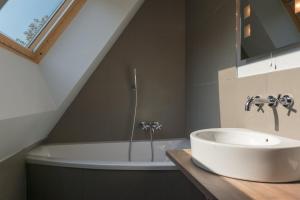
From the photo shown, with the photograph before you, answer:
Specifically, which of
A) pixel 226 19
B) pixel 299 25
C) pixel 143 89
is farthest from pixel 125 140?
pixel 299 25

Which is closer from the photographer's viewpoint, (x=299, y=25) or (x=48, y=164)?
(x=299, y=25)

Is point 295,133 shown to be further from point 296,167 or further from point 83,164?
point 83,164

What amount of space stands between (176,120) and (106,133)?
0.86 metres

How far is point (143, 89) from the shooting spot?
A: 126 inches

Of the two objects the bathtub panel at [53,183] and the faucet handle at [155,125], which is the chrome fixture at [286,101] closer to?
the bathtub panel at [53,183]

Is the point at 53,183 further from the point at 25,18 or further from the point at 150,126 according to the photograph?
the point at 150,126

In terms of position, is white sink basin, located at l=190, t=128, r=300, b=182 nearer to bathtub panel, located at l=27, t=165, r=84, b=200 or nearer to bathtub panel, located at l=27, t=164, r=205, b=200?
bathtub panel, located at l=27, t=164, r=205, b=200

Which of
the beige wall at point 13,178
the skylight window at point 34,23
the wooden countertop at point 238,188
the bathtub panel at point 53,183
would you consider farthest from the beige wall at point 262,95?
the beige wall at point 13,178

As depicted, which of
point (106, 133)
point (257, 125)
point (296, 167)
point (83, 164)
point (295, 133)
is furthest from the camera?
point (106, 133)

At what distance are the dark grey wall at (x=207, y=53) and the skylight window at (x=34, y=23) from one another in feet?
3.87

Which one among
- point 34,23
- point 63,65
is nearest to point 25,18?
point 34,23

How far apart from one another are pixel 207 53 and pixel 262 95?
116 cm

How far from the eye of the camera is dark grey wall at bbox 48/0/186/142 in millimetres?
3084

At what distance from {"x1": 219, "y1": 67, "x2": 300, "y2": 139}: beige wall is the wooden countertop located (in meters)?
0.47
